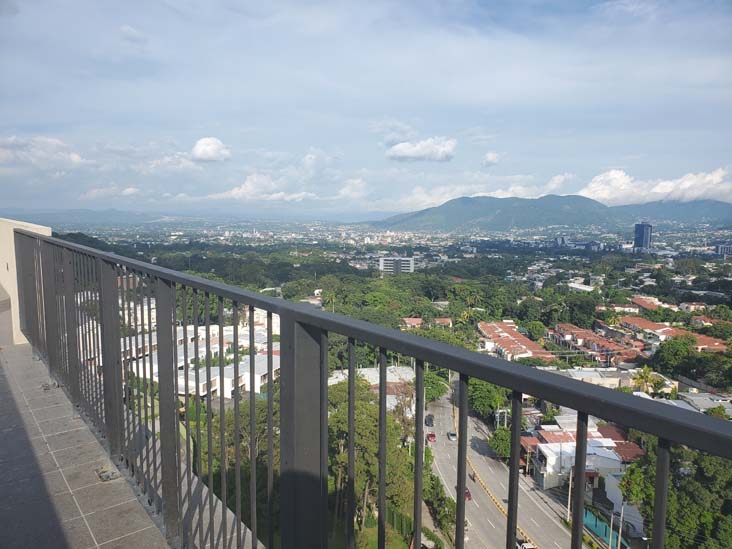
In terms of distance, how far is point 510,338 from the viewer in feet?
82.1

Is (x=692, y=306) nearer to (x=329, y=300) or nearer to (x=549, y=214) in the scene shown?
(x=329, y=300)

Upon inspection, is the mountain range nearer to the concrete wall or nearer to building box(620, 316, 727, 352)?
building box(620, 316, 727, 352)

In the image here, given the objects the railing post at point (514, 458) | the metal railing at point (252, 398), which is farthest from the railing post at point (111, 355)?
the railing post at point (514, 458)

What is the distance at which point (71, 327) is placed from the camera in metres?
2.65

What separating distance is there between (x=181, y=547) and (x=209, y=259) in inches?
1759

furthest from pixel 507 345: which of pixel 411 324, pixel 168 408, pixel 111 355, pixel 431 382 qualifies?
pixel 168 408

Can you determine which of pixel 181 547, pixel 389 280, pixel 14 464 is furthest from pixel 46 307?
pixel 389 280

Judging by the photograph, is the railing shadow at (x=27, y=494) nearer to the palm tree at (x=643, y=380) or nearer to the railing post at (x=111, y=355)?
the railing post at (x=111, y=355)

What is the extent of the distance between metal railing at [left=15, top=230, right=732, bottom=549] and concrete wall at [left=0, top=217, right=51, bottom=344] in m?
1.35

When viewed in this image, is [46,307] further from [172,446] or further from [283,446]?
[283,446]

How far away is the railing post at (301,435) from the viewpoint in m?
1.06

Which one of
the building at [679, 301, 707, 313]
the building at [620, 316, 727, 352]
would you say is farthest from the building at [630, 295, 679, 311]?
the building at [620, 316, 727, 352]

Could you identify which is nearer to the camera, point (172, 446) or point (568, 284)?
point (172, 446)

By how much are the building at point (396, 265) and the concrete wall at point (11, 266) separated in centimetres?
5259
